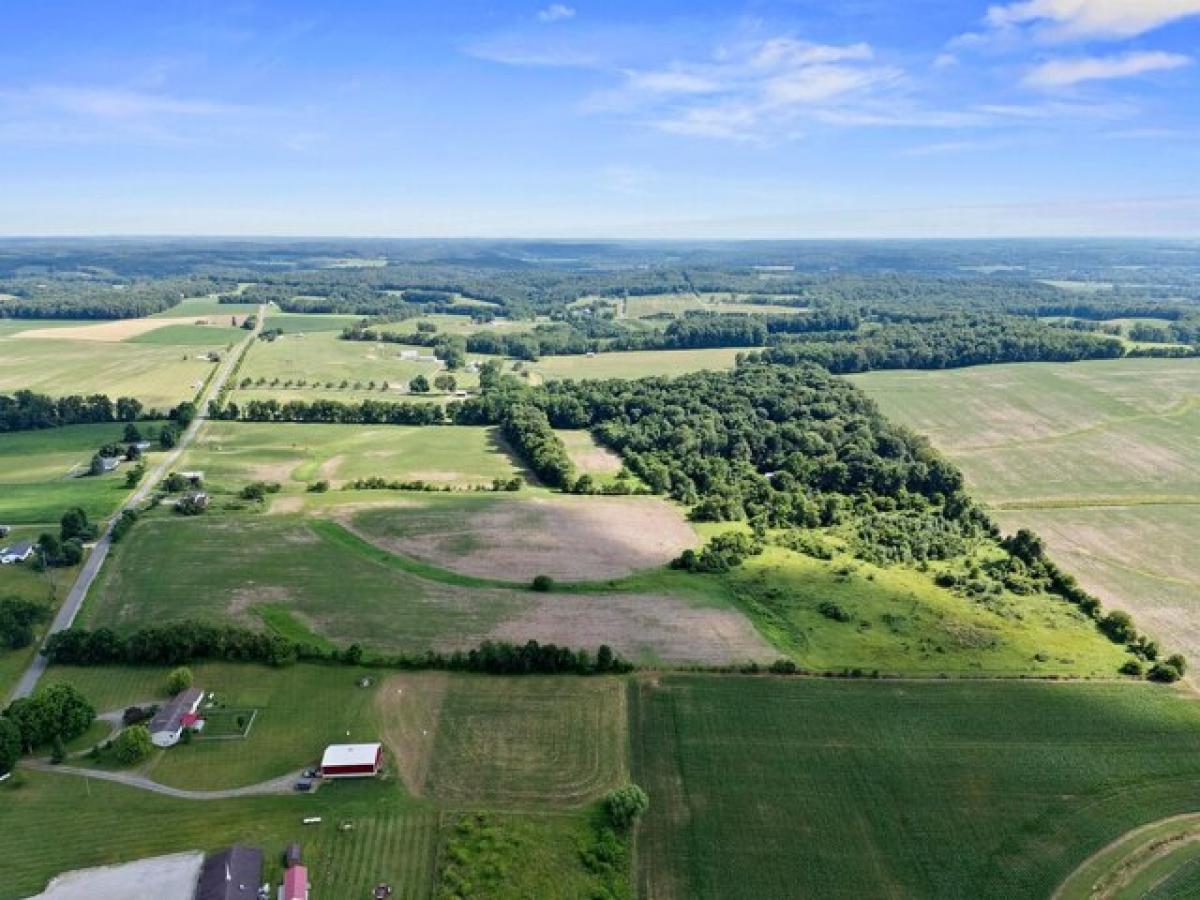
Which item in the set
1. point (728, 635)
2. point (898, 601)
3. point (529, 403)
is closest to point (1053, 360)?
point (529, 403)

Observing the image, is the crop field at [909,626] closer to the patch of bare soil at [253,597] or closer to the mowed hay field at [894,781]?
the mowed hay field at [894,781]

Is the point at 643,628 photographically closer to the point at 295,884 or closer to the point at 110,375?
the point at 295,884

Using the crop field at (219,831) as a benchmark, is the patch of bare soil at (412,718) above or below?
above

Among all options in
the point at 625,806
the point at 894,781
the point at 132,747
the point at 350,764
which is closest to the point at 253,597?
the point at 132,747

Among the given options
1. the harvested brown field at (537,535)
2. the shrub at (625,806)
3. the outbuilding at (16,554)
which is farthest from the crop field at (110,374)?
the shrub at (625,806)

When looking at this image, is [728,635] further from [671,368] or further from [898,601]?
[671,368]

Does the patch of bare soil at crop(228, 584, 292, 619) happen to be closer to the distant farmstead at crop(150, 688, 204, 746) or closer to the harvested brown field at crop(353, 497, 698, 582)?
the distant farmstead at crop(150, 688, 204, 746)

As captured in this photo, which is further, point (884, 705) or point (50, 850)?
point (884, 705)

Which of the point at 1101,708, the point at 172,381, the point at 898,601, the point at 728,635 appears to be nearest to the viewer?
the point at 1101,708
